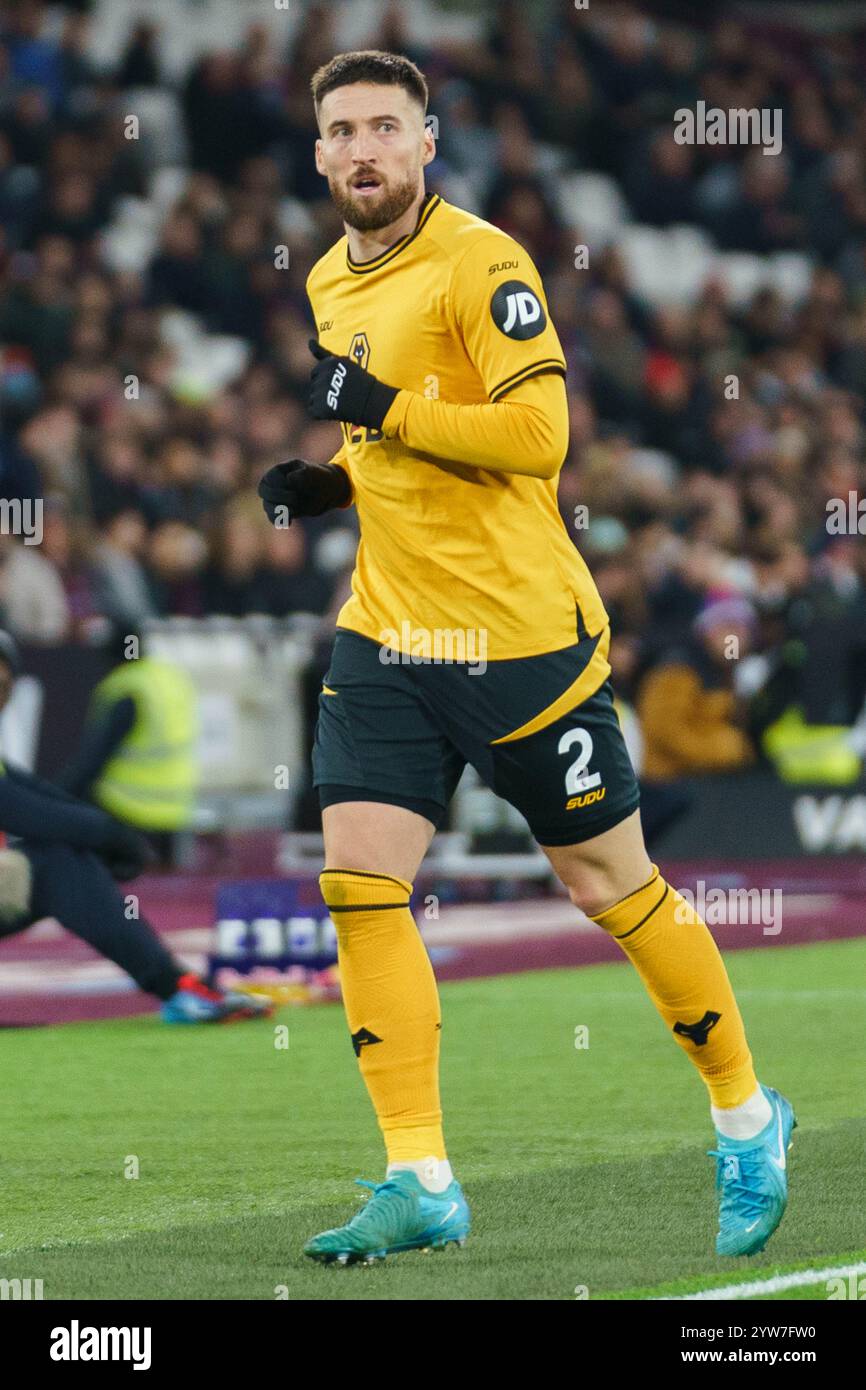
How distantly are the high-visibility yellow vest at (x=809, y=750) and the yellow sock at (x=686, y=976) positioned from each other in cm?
971

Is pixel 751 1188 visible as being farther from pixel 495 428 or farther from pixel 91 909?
pixel 91 909

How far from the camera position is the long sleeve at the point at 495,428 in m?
Answer: 5.21

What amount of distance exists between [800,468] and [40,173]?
6456mm

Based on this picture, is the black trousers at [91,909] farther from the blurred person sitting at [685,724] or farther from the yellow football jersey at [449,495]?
the blurred person sitting at [685,724]

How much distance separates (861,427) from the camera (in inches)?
861

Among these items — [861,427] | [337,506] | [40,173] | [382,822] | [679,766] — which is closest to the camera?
[382,822]

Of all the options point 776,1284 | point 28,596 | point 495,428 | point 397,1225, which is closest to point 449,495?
point 495,428

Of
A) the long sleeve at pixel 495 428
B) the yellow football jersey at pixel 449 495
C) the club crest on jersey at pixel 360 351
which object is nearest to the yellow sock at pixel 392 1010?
the yellow football jersey at pixel 449 495

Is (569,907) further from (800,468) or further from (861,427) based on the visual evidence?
(861,427)

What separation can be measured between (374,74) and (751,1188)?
2466mm

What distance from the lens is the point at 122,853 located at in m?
8.83
